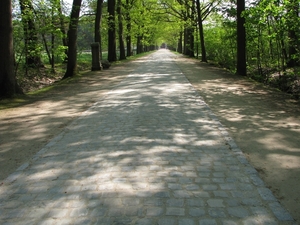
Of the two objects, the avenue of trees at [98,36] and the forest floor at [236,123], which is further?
the avenue of trees at [98,36]

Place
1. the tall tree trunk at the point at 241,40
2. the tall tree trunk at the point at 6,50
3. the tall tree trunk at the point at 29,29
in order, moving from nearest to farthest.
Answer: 1. the tall tree trunk at the point at 6,50
2. the tall tree trunk at the point at 29,29
3. the tall tree trunk at the point at 241,40

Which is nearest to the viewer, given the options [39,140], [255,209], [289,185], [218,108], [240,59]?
[255,209]

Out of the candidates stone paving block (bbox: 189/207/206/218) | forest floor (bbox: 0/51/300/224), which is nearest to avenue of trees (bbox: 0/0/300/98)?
forest floor (bbox: 0/51/300/224)

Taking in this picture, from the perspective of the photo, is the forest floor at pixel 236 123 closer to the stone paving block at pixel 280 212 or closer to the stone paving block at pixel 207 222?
the stone paving block at pixel 280 212

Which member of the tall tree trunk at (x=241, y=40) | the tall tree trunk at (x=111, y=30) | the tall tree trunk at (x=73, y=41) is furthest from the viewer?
the tall tree trunk at (x=111, y=30)

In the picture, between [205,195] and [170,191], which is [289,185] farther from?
[170,191]

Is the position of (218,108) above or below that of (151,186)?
above

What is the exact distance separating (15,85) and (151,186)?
837cm

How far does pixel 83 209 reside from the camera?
3.25 m

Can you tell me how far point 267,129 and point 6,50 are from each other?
849cm

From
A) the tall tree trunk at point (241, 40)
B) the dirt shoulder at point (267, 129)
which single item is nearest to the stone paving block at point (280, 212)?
the dirt shoulder at point (267, 129)

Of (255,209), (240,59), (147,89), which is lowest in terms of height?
(255,209)

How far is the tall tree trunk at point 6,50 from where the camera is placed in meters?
9.27

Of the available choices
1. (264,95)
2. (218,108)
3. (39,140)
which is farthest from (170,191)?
(264,95)
